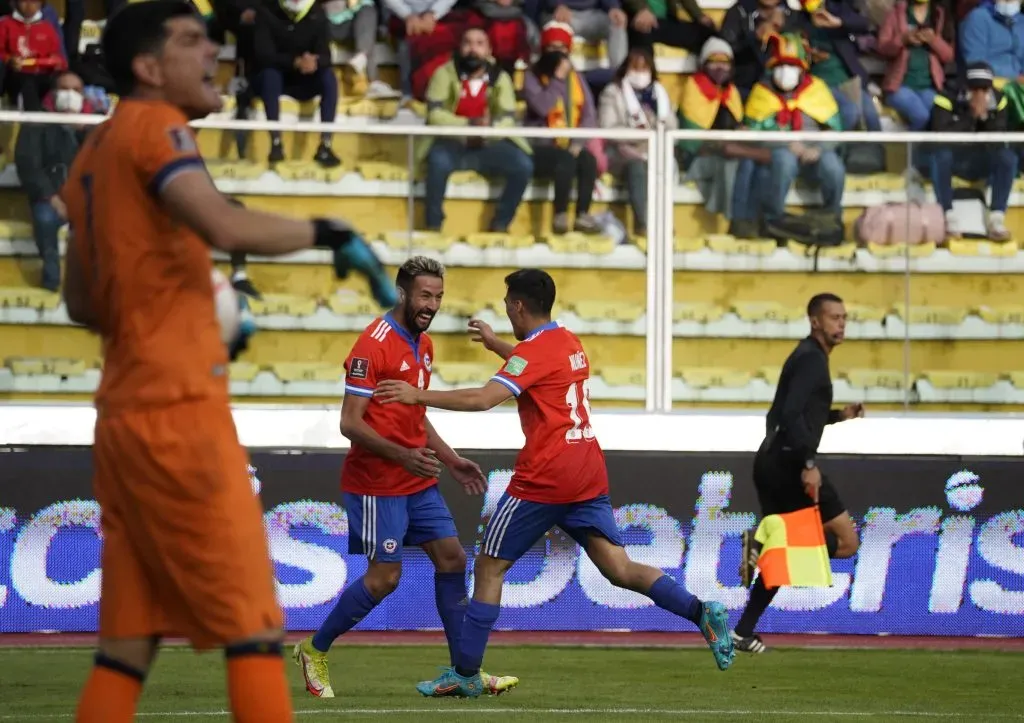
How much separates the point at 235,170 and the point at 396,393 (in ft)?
13.0

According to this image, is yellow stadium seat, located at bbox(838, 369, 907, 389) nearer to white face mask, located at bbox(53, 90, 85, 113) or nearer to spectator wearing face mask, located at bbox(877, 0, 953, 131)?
spectator wearing face mask, located at bbox(877, 0, 953, 131)

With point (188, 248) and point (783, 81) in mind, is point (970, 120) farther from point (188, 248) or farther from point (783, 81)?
point (188, 248)

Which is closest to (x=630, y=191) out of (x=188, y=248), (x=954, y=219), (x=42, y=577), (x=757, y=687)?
(x=954, y=219)

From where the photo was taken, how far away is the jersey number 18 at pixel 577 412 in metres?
8.06

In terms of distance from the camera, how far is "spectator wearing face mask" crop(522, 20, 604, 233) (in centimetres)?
1084

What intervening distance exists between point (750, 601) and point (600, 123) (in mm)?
4379

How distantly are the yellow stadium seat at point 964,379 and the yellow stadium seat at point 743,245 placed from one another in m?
1.30

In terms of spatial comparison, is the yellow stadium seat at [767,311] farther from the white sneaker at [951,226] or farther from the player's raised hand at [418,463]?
the player's raised hand at [418,463]

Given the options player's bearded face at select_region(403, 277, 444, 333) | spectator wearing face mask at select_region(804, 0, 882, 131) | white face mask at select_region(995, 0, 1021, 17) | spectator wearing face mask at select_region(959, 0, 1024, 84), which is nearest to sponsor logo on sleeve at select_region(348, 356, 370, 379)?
player's bearded face at select_region(403, 277, 444, 333)

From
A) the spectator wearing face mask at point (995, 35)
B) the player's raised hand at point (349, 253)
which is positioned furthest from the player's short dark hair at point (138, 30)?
the spectator wearing face mask at point (995, 35)

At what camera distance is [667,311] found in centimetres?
1089

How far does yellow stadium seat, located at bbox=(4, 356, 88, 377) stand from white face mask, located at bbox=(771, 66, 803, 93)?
5.92 meters

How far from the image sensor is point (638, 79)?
1328 centimetres

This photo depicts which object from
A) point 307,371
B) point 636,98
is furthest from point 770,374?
point 636,98
